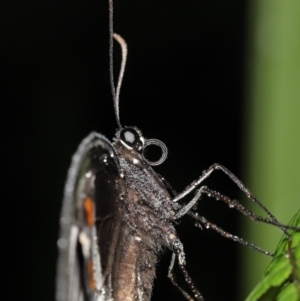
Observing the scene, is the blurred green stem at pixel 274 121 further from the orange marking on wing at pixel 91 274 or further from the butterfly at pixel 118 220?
the orange marking on wing at pixel 91 274

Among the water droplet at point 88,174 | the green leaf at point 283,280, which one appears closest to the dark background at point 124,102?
the green leaf at point 283,280

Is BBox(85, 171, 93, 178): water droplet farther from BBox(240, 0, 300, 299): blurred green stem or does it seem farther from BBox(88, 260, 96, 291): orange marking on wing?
BBox(240, 0, 300, 299): blurred green stem

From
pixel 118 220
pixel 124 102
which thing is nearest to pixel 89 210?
pixel 118 220

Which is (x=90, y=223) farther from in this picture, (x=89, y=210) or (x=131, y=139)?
(x=131, y=139)

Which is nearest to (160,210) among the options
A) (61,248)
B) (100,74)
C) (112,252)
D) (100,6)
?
(112,252)

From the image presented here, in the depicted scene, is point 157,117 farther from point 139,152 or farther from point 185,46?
point 139,152

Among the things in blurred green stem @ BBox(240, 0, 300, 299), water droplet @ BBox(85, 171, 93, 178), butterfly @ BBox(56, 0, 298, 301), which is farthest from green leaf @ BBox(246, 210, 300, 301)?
blurred green stem @ BBox(240, 0, 300, 299)

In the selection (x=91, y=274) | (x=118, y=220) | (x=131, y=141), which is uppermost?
(x=131, y=141)
